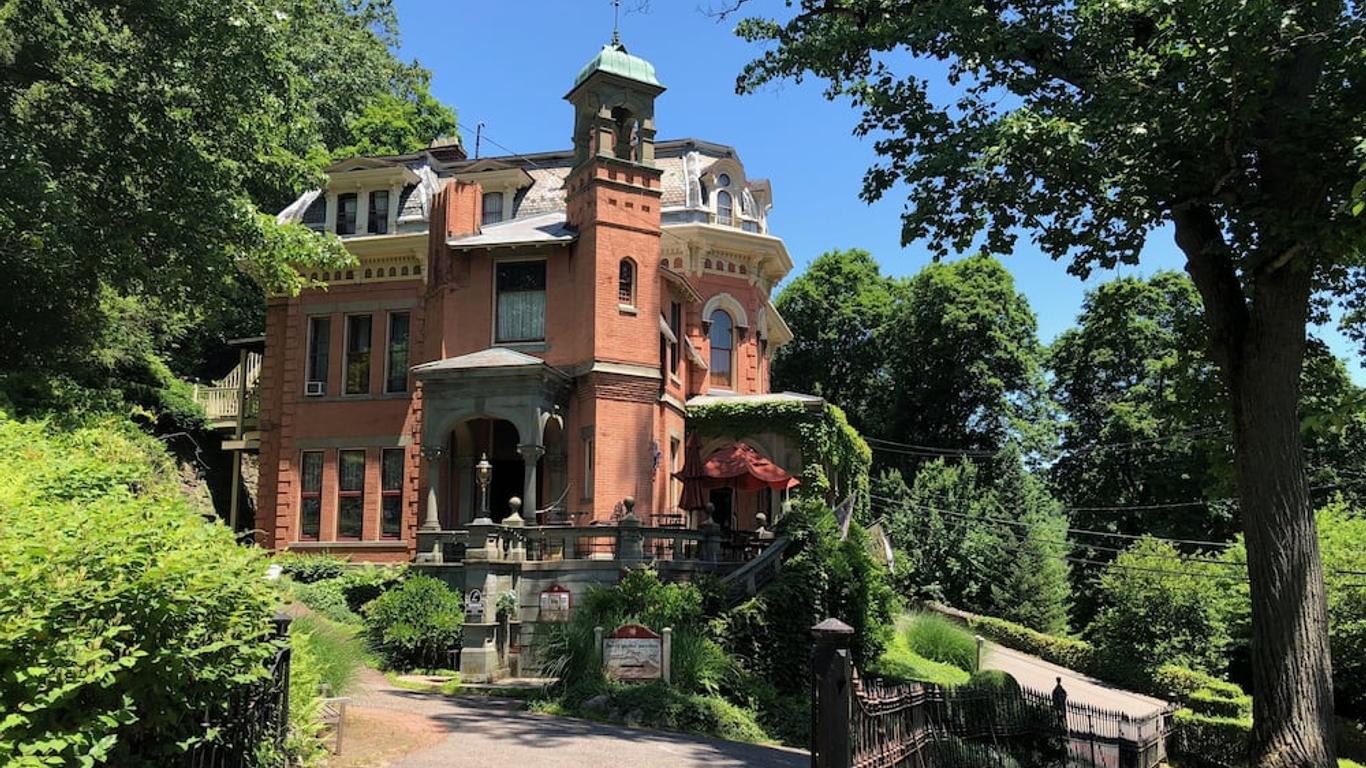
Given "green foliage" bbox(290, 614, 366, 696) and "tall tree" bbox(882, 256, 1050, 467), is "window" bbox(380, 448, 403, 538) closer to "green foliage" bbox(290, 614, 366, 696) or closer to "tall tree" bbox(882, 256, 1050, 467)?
"green foliage" bbox(290, 614, 366, 696)

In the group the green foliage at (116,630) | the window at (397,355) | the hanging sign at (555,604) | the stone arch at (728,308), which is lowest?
the hanging sign at (555,604)

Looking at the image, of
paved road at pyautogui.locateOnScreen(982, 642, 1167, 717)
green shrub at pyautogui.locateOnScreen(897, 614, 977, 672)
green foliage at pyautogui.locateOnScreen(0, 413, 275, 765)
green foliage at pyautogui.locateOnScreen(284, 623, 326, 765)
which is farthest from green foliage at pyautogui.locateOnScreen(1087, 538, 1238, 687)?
green foliage at pyautogui.locateOnScreen(0, 413, 275, 765)

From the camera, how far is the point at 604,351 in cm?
2303

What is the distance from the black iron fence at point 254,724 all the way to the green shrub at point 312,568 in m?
16.2

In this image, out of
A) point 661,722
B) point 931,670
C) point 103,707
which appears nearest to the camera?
Answer: point 103,707

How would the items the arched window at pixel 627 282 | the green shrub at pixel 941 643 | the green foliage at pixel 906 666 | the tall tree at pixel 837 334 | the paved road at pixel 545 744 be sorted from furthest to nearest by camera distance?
the tall tree at pixel 837 334 < the green shrub at pixel 941 643 < the arched window at pixel 627 282 < the green foliage at pixel 906 666 < the paved road at pixel 545 744

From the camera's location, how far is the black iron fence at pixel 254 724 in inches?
254

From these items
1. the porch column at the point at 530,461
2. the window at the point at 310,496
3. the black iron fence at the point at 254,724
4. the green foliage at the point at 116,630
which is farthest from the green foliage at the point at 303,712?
the window at the point at 310,496

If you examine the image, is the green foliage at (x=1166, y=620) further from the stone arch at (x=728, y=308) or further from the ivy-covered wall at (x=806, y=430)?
the stone arch at (x=728, y=308)

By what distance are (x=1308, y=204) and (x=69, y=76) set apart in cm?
1847

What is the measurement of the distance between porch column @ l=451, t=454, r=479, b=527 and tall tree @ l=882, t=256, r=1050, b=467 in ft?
100

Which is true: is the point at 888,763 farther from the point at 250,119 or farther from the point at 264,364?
the point at 264,364

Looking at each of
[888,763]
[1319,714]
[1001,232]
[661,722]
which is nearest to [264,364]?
[661,722]

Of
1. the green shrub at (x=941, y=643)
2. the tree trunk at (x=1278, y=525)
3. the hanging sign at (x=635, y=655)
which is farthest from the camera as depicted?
the green shrub at (x=941, y=643)
